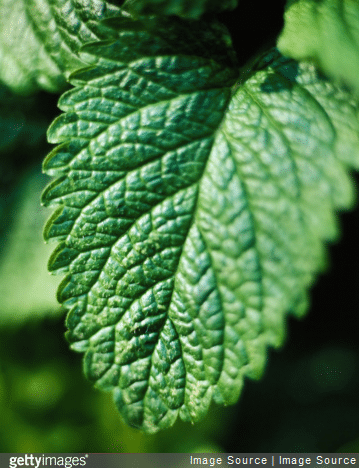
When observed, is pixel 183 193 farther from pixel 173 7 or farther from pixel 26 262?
pixel 26 262

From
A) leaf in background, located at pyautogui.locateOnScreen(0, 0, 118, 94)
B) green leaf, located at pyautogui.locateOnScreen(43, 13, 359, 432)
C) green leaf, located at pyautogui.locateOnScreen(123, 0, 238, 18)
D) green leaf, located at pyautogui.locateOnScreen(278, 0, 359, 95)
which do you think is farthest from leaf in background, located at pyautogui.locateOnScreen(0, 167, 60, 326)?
green leaf, located at pyautogui.locateOnScreen(278, 0, 359, 95)

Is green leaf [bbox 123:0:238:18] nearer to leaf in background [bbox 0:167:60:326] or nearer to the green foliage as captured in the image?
the green foliage

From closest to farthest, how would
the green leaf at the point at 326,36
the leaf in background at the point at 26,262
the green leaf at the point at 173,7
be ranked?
the green leaf at the point at 326,36, the green leaf at the point at 173,7, the leaf in background at the point at 26,262

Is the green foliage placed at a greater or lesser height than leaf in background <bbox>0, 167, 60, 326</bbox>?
greater

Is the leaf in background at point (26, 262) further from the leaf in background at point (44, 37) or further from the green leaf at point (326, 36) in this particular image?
the green leaf at point (326, 36)

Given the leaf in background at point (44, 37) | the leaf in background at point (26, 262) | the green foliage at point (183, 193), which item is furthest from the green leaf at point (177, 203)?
the leaf in background at point (26, 262)

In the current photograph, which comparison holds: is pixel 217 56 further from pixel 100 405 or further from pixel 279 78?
pixel 100 405

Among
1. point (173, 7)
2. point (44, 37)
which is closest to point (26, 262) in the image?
point (44, 37)
